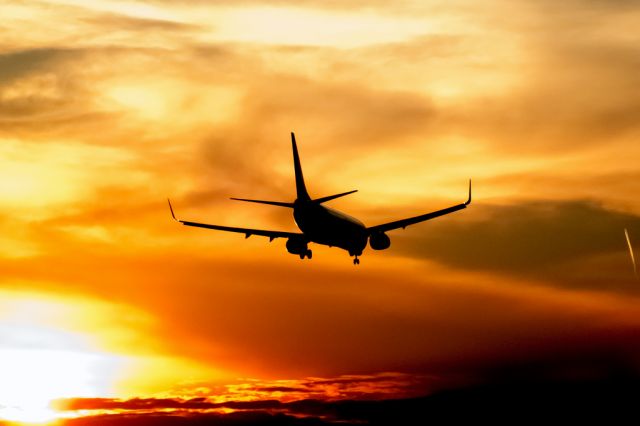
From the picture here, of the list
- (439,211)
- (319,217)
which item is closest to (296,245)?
(319,217)

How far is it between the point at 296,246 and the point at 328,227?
5090mm

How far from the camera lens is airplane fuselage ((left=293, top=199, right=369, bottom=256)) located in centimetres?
9150

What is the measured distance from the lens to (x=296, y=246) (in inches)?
3703

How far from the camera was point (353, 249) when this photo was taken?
96.6 metres

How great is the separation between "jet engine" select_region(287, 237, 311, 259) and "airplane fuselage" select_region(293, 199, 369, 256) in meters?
1.18

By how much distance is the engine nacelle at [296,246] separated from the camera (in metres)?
93.8

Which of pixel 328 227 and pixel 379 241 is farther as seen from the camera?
pixel 379 241

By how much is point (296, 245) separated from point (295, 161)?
478 inches

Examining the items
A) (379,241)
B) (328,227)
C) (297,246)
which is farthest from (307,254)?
(379,241)

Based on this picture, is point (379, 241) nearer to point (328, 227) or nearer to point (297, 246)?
point (328, 227)

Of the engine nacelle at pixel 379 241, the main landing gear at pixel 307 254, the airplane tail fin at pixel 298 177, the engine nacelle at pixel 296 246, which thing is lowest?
the main landing gear at pixel 307 254

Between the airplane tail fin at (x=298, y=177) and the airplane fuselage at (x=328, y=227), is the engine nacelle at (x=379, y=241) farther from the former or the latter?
the airplane tail fin at (x=298, y=177)

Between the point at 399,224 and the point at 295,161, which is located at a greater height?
the point at 295,161

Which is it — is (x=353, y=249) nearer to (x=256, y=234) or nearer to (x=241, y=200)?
(x=256, y=234)
